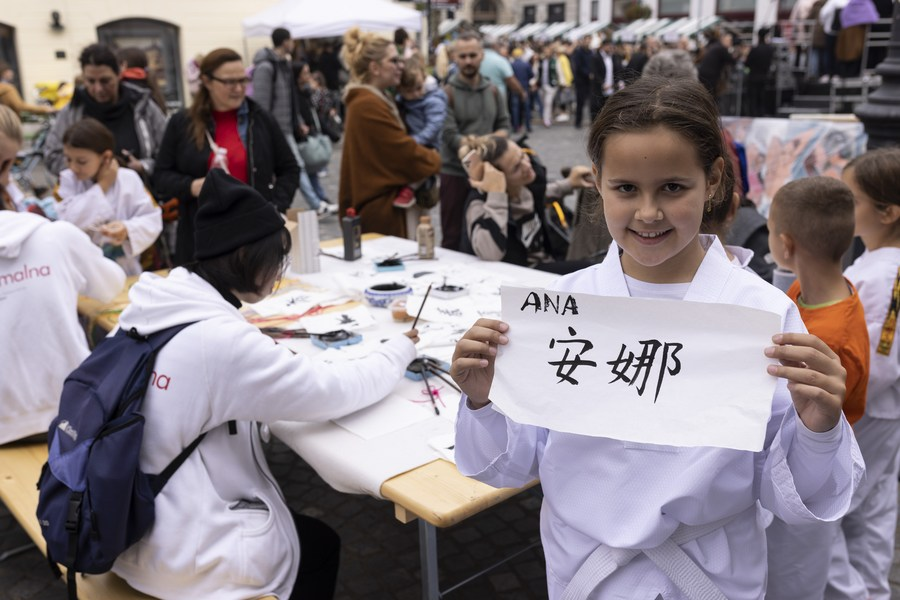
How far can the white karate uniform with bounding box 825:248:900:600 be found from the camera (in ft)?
8.17

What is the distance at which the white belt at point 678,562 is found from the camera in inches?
53.5

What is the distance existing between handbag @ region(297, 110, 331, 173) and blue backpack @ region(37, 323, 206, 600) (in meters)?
6.77

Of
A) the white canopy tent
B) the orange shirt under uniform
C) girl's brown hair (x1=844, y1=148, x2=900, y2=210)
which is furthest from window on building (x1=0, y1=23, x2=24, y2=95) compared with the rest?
the orange shirt under uniform

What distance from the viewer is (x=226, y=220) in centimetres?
206

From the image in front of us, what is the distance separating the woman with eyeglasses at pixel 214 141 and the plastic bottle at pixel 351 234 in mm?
748

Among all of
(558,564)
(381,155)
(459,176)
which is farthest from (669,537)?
(459,176)

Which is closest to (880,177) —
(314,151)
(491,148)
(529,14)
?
(491,148)

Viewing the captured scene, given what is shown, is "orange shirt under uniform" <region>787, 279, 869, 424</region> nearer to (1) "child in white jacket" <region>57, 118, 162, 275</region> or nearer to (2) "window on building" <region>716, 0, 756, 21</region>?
(1) "child in white jacket" <region>57, 118, 162, 275</region>

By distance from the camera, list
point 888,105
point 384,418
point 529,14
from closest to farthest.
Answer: point 384,418, point 888,105, point 529,14

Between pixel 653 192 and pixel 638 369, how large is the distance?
284 mm

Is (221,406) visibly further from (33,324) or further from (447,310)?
(447,310)

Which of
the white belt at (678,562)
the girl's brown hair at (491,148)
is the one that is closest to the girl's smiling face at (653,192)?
the white belt at (678,562)

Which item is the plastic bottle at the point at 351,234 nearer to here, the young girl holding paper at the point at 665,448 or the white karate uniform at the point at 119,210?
the white karate uniform at the point at 119,210

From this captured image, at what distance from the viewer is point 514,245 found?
13.4ft
